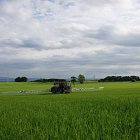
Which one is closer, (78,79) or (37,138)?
(37,138)

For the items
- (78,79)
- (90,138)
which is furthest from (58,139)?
(78,79)

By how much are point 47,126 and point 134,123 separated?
249 cm

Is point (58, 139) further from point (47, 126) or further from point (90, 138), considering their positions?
point (47, 126)

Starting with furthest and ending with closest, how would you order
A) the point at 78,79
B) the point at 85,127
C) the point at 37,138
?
the point at 78,79
the point at 85,127
the point at 37,138

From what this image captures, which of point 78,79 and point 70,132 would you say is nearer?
point 70,132

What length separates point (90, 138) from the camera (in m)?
9.19

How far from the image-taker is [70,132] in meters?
10.2

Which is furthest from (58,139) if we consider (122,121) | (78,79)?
(78,79)

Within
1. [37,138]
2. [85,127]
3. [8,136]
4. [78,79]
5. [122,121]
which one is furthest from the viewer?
[78,79]

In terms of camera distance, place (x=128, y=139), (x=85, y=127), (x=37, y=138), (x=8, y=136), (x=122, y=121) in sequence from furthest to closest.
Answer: (x=122, y=121), (x=85, y=127), (x=8, y=136), (x=37, y=138), (x=128, y=139)

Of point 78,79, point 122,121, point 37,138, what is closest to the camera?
point 37,138

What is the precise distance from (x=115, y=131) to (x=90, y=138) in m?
1.23

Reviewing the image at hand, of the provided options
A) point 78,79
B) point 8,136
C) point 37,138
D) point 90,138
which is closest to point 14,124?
point 8,136

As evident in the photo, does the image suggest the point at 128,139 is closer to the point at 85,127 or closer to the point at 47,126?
the point at 85,127
